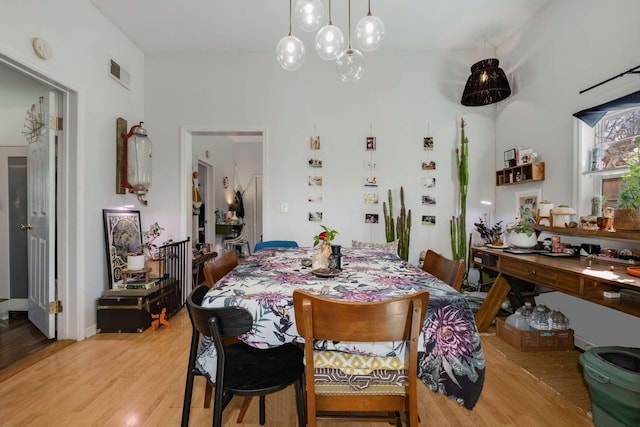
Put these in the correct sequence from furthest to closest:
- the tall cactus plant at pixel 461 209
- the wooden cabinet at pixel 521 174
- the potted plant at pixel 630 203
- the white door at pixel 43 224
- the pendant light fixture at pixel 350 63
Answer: the tall cactus plant at pixel 461 209
the wooden cabinet at pixel 521 174
the white door at pixel 43 224
the pendant light fixture at pixel 350 63
the potted plant at pixel 630 203

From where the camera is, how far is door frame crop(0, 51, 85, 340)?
269cm

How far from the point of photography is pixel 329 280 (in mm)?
1479

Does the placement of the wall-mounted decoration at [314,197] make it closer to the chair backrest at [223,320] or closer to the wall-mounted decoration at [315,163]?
the wall-mounted decoration at [315,163]

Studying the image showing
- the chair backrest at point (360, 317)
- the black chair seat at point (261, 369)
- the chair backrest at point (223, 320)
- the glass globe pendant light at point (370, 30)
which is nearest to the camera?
the chair backrest at point (360, 317)

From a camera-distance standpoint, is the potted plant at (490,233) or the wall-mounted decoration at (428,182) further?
the wall-mounted decoration at (428,182)

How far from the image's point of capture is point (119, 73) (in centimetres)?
327

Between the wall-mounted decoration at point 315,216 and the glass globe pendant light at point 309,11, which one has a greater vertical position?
the glass globe pendant light at point 309,11

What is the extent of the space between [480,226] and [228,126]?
306 centimetres

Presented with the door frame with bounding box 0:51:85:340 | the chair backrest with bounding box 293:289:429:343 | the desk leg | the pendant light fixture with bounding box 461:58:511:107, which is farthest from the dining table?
the pendant light fixture with bounding box 461:58:511:107

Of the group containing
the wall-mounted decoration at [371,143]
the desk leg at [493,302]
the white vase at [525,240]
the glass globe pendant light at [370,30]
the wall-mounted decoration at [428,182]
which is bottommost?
the desk leg at [493,302]

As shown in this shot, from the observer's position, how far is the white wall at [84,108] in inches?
91.2

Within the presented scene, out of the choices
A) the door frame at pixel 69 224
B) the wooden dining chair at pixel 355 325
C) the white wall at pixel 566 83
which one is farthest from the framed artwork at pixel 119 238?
the white wall at pixel 566 83

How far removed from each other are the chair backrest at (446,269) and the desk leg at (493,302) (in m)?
1.18

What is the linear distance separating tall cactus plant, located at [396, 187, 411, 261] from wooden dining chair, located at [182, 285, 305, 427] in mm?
2332
